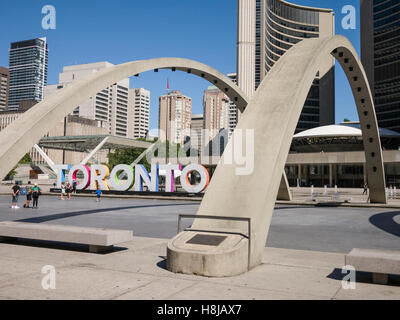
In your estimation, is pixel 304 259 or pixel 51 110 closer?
pixel 304 259

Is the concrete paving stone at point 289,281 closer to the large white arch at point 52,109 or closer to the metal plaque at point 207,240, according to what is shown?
the metal plaque at point 207,240

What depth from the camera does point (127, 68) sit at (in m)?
13.7

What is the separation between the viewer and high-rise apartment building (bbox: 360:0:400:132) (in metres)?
102

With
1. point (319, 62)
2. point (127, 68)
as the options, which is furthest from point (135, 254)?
point (319, 62)

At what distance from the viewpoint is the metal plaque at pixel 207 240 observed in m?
7.50

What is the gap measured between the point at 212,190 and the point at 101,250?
3.12 meters

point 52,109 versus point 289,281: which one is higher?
point 52,109

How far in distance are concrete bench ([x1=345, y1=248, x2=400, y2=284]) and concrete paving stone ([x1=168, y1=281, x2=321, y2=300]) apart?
139 cm

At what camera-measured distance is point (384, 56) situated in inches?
4104

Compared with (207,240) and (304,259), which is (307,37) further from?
(207,240)

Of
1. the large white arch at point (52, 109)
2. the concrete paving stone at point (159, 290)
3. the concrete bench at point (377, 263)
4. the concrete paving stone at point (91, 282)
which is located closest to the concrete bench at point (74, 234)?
the concrete paving stone at point (91, 282)

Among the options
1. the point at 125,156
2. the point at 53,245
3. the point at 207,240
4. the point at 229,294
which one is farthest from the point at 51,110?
the point at 125,156

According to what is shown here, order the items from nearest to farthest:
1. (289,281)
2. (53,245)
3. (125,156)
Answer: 1. (289,281)
2. (53,245)
3. (125,156)

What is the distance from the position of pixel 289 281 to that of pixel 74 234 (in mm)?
5266
